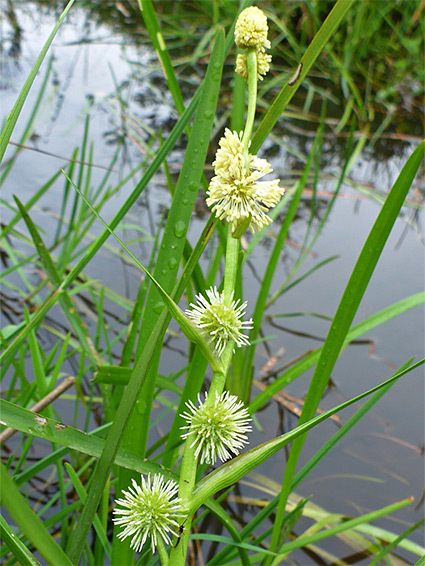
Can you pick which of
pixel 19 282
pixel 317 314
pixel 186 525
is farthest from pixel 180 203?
pixel 19 282

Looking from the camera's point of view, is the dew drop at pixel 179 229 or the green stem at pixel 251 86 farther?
the dew drop at pixel 179 229

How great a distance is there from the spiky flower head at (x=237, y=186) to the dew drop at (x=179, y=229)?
171 millimetres

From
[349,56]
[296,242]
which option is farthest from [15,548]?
[349,56]

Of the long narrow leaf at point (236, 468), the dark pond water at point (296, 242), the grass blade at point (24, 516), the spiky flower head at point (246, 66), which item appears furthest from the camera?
the dark pond water at point (296, 242)

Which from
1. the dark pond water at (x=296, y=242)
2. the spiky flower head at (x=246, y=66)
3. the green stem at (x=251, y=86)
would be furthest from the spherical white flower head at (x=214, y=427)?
the dark pond water at (x=296, y=242)

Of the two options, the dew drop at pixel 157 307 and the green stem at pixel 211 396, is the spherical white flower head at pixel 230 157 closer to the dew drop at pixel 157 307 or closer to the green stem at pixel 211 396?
the green stem at pixel 211 396

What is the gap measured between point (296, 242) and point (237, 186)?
199 cm

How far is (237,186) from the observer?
51 centimetres

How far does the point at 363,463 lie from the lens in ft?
4.94

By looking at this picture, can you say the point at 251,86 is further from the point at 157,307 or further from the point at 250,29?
the point at 157,307

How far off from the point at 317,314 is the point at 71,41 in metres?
3.34

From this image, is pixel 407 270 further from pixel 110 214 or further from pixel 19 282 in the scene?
pixel 19 282

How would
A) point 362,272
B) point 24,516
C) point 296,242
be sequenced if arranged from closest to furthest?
point 24,516 < point 362,272 < point 296,242

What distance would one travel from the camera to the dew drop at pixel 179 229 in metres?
0.69
